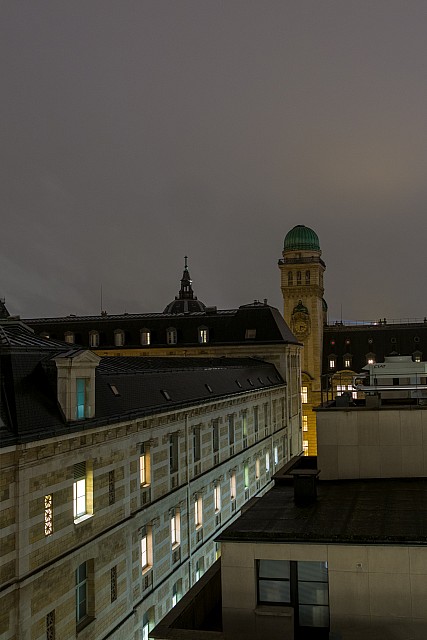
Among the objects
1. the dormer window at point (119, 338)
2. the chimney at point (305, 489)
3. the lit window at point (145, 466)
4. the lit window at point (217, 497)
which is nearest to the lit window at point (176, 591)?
the lit window at point (145, 466)

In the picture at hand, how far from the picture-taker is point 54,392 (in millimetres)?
23438

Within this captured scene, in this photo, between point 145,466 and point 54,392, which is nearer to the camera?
point 54,392

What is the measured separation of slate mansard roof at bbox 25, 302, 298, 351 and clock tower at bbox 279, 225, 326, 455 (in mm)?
18671

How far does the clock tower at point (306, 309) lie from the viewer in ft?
318

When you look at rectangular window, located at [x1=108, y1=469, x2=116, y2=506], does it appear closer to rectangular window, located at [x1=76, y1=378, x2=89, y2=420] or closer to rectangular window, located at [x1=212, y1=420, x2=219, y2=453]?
rectangular window, located at [x1=76, y1=378, x2=89, y2=420]

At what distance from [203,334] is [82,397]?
51.6 metres

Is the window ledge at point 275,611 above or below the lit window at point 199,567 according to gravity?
above

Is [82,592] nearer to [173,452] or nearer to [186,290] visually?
[173,452]

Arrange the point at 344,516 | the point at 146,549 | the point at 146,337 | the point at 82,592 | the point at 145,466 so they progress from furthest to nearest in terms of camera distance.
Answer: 1. the point at 146,337
2. the point at 145,466
3. the point at 146,549
4. the point at 82,592
5. the point at 344,516

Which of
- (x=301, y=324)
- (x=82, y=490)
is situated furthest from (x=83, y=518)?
(x=301, y=324)

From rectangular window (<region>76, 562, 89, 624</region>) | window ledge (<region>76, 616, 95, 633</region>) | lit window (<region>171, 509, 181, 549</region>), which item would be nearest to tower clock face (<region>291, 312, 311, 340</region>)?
lit window (<region>171, 509, 181, 549</region>)

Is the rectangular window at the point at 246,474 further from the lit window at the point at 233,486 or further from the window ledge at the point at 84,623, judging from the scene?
the window ledge at the point at 84,623

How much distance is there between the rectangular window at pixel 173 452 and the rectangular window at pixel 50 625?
13.2m

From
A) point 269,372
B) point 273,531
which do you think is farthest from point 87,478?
point 269,372
